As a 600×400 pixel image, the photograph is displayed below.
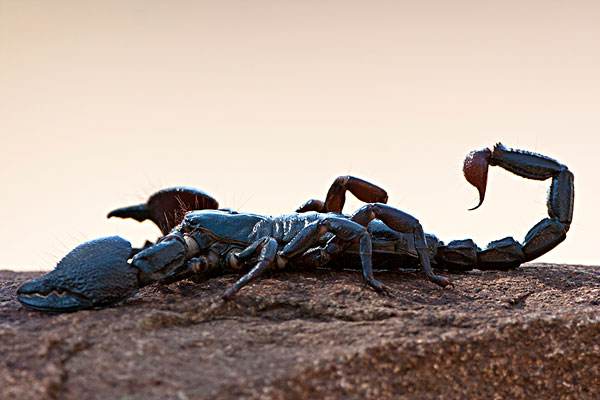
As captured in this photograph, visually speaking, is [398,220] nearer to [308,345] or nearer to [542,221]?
[542,221]

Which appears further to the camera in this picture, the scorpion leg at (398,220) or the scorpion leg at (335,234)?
the scorpion leg at (398,220)

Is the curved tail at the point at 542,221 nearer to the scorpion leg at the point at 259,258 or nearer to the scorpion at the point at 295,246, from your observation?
the scorpion at the point at 295,246

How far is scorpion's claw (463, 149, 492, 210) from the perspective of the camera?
3816mm

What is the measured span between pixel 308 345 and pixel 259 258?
69 cm

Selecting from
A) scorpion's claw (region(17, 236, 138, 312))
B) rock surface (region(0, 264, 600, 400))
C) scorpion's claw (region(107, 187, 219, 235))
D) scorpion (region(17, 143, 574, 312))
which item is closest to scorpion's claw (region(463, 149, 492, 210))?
scorpion (region(17, 143, 574, 312))

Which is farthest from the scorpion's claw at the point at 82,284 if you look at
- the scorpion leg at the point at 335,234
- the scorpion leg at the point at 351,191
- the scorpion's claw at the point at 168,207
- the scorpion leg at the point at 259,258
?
the scorpion leg at the point at 351,191

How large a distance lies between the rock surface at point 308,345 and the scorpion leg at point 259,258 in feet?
0.21

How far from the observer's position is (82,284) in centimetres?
321

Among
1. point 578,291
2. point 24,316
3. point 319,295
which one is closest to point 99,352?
point 24,316

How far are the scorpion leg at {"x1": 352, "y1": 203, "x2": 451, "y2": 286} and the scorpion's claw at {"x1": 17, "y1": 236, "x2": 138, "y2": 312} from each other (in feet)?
3.27

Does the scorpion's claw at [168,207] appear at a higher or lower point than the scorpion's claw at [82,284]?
higher

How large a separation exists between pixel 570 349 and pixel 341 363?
91 cm

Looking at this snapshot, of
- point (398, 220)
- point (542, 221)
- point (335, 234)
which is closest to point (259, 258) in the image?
point (335, 234)

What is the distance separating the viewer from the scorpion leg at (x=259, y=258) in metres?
3.22
